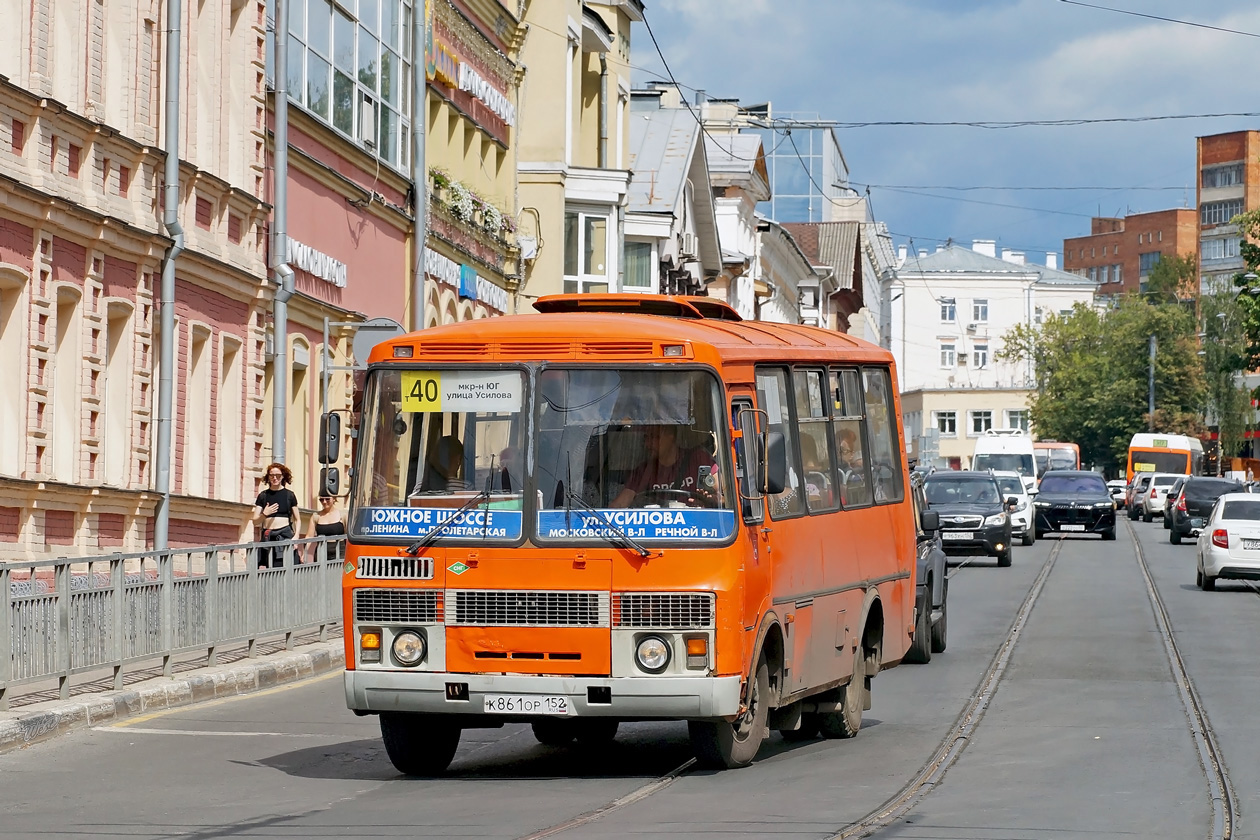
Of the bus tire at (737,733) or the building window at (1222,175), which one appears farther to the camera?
the building window at (1222,175)

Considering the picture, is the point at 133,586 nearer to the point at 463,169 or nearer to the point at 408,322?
the point at 408,322

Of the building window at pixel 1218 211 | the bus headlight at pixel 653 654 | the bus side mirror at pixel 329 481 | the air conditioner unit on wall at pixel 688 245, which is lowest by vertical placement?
the bus headlight at pixel 653 654

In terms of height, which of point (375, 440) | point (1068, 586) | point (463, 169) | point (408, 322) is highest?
point (463, 169)

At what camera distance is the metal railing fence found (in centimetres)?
1346

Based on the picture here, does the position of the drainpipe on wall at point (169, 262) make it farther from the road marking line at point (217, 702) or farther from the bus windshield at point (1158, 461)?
the bus windshield at point (1158, 461)

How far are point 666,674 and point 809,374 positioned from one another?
297 cm

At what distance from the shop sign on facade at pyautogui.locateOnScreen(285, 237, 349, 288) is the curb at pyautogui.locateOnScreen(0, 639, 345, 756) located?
29.4 ft

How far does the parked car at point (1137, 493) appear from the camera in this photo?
7762 centimetres

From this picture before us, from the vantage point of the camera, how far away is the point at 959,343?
5723 inches

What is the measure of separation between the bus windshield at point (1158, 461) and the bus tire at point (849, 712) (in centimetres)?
7208

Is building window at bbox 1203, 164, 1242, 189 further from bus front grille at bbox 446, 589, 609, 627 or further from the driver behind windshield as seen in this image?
bus front grille at bbox 446, 589, 609, 627

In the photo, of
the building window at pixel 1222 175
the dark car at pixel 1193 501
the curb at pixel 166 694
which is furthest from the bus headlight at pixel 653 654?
the building window at pixel 1222 175

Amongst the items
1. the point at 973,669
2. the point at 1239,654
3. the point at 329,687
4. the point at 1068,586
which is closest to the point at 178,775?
the point at 329,687

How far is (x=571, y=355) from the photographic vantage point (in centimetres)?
1162
